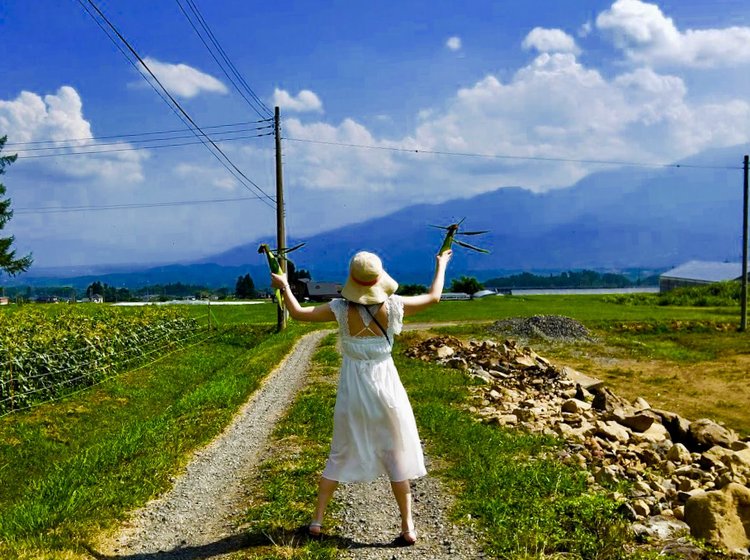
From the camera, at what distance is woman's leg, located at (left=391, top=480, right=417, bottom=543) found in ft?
21.1

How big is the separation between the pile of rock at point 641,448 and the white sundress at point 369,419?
8.79 feet

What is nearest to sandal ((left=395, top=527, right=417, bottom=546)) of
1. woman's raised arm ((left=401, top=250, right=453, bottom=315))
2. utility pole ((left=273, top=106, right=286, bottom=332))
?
woman's raised arm ((left=401, top=250, right=453, bottom=315))

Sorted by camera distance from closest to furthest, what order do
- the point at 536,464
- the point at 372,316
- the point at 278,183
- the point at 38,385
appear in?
the point at 372,316
the point at 536,464
the point at 38,385
the point at 278,183

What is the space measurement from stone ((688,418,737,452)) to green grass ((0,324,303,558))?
9.86 metres

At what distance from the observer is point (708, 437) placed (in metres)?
14.5

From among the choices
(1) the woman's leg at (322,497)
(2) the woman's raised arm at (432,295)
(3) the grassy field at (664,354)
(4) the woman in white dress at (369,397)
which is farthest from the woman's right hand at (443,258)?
(3) the grassy field at (664,354)

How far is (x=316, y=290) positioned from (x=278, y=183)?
1597 cm

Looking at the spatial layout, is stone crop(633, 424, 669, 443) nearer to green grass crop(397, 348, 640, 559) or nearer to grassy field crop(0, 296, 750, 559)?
green grass crop(397, 348, 640, 559)

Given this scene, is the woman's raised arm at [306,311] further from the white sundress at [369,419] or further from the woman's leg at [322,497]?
the woman's leg at [322,497]

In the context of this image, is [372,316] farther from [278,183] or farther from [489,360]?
[278,183]

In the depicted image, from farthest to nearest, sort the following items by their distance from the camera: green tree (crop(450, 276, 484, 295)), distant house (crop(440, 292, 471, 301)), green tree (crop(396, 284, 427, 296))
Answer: green tree (crop(450, 276, 484, 295)) < distant house (crop(440, 292, 471, 301)) < green tree (crop(396, 284, 427, 296))

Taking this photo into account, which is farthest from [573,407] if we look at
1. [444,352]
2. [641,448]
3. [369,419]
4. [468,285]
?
[468,285]

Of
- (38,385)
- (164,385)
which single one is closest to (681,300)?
(164,385)

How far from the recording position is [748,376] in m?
26.4
